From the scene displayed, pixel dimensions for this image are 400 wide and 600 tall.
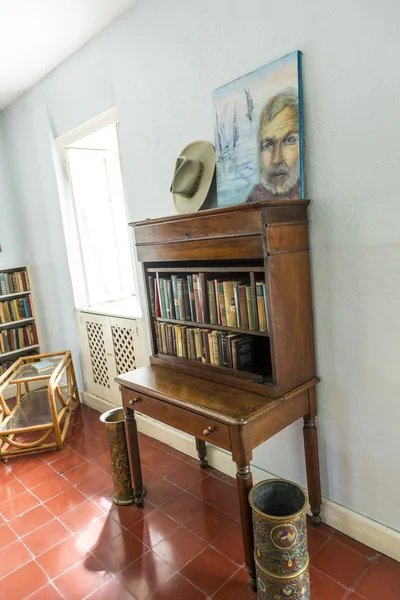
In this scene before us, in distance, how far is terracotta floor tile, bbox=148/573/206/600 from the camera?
1783 mm

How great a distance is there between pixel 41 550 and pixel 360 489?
5.37ft

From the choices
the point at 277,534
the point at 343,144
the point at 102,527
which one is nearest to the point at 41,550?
the point at 102,527

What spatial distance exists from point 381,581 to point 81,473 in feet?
6.21

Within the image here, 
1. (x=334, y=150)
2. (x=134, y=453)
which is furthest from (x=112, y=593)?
(x=334, y=150)

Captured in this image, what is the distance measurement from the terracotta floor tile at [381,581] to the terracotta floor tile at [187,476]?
108cm

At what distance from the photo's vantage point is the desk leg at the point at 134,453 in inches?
91.3

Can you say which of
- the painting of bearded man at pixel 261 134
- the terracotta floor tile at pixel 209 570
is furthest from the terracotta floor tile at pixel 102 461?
the painting of bearded man at pixel 261 134

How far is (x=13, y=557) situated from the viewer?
211 cm

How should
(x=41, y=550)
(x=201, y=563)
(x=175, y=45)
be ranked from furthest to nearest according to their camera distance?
(x=175, y=45) < (x=41, y=550) < (x=201, y=563)

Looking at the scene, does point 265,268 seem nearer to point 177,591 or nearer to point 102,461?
point 177,591

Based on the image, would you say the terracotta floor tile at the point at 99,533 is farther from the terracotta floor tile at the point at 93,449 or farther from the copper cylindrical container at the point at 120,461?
the terracotta floor tile at the point at 93,449

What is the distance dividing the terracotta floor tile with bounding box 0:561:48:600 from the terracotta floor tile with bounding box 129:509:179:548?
18.8 inches

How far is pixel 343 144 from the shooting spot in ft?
5.70

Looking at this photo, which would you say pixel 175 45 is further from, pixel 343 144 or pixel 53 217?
pixel 53 217
